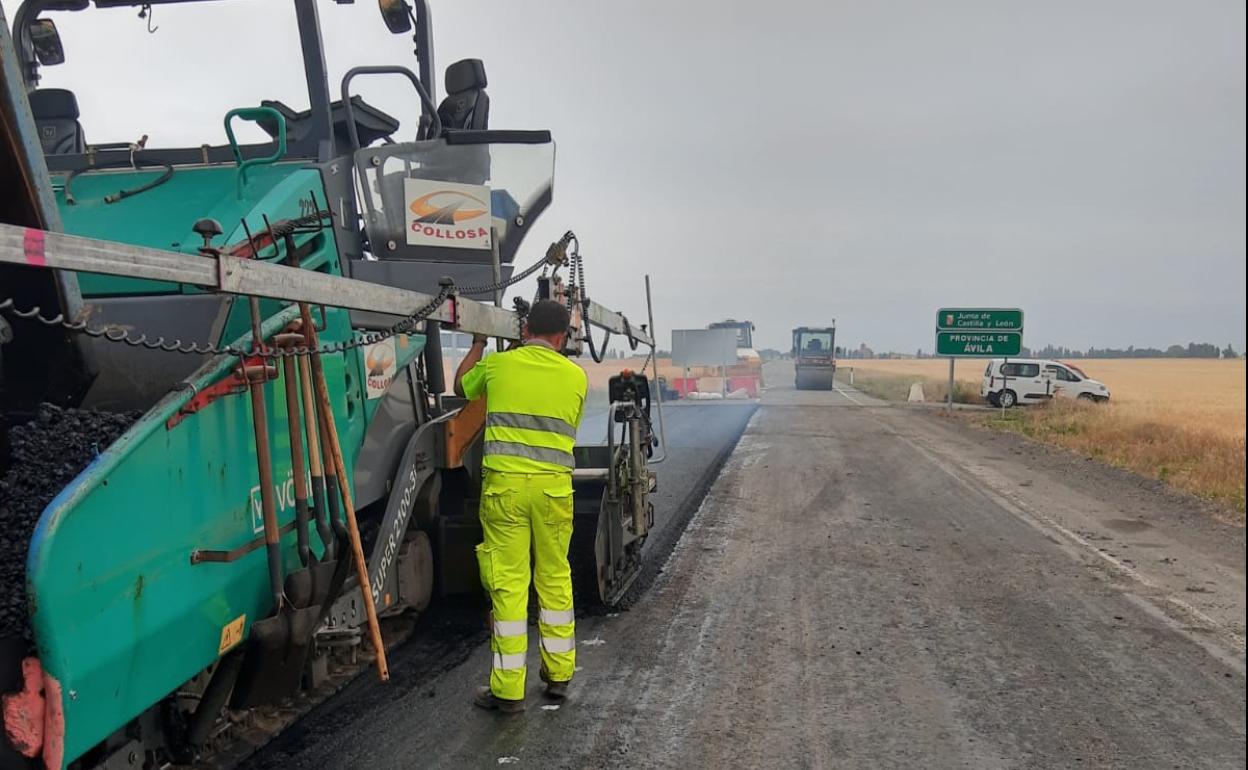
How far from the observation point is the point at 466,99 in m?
5.11

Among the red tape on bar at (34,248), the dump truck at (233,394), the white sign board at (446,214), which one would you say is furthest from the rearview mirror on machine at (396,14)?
the red tape on bar at (34,248)

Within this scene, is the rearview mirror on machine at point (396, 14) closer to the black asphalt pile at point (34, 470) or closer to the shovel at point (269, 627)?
the shovel at point (269, 627)

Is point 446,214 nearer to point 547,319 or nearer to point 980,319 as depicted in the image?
point 547,319

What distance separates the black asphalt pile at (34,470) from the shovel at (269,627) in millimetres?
377

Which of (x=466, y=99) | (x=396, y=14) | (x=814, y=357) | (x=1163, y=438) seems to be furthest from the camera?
(x=814, y=357)

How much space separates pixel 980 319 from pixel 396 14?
23628 mm

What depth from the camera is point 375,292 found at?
321 cm

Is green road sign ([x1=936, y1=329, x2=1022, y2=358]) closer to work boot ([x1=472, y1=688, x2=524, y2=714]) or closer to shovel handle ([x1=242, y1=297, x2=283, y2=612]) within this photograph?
work boot ([x1=472, y1=688, x2=524, y2=714])

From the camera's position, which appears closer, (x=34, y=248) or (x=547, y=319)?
(x=34, y=248)

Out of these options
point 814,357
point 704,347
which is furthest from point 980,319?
point 814,357

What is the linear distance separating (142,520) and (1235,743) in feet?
13.8

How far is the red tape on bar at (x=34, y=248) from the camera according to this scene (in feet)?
6.30

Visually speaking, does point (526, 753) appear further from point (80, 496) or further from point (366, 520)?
point (80, 496)

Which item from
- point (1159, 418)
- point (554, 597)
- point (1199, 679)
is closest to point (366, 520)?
point (554, 597)
